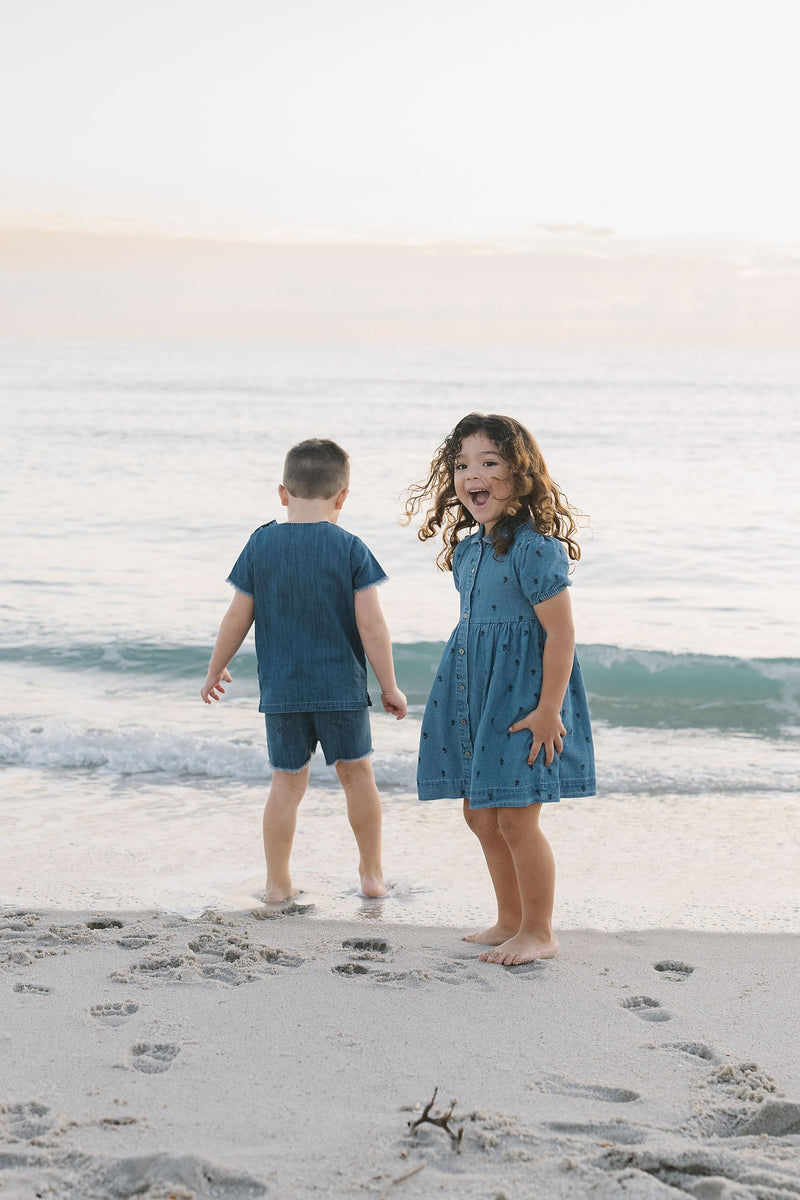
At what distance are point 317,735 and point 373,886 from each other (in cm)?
61

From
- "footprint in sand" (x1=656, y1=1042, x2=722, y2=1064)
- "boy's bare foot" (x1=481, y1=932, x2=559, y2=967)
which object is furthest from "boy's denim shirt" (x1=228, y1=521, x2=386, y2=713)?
"footprint in sand" (x1=656, y1=1042, x2=722, y2=1064)

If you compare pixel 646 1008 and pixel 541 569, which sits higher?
pixel 541 569

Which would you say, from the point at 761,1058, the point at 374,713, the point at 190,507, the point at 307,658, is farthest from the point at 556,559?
the point at 190,507

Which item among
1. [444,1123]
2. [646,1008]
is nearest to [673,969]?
[646,1008]

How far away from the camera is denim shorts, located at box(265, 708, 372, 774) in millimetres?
3838

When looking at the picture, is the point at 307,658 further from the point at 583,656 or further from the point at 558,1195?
the point at 583,656

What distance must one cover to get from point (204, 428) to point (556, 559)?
26.1 meters

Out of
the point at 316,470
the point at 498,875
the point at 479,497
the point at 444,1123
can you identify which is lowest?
the point at 444,1123

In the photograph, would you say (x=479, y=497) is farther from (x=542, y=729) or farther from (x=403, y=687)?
(x=403, y=687)

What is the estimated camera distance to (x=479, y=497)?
3.33 metres

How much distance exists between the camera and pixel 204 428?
28.3m

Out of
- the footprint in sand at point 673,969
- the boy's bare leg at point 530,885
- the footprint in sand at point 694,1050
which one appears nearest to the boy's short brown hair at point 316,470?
the boy's bare leg at point 530,885

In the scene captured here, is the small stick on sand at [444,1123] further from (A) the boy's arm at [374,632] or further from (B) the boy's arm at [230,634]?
(B) the boy's arm at [230,634]

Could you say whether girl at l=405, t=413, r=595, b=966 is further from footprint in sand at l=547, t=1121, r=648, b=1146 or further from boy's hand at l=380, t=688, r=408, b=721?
footprint in sand at l=547, t=1121, r=648, b=1146
